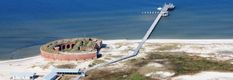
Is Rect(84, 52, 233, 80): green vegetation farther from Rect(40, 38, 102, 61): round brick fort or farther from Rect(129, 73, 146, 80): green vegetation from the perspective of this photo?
Rect(40, 38, 102, 61): round brick fort

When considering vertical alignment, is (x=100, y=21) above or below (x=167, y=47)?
above

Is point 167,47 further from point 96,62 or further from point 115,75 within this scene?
point 115,75

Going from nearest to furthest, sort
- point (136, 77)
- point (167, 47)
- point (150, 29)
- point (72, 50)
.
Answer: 1. point (136, 77)
2. point (72, 50)
3. point (167, 47)
4. point (150, 29)

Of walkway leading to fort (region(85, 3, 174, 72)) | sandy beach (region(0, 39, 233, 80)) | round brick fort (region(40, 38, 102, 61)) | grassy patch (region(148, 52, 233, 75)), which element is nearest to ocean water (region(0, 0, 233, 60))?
walkway leading to fort (region(85, 3, 174, 72))

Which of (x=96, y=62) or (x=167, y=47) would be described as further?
(x=167, y=47)

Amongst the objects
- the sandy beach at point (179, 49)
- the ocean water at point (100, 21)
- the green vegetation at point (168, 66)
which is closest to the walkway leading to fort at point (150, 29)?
the sandy beach at point (179, 49)

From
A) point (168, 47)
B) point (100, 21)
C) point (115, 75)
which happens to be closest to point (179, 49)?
point (168, 47)

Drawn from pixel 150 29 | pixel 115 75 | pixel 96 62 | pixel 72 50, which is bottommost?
pixel 115 75

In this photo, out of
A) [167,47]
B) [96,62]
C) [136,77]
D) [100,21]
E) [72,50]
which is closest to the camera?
[136,77]
